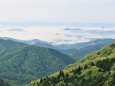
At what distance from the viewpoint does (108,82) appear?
175 metres

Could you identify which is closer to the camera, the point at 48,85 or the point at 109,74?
the point at 48,85

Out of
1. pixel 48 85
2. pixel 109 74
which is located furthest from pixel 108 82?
pixel 48 85

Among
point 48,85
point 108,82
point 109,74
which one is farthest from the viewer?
point 109,74

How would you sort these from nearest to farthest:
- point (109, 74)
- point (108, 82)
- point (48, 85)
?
point (48, 85) < point (108, 82) < point (109, 74)

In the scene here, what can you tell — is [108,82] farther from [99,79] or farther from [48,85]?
[48,85]

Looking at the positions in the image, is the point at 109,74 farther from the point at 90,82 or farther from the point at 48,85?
the point at 48,85

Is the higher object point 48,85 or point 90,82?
point 48,85

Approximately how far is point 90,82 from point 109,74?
14.0 m

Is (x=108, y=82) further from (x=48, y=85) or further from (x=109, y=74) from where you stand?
(x=48, y=85)

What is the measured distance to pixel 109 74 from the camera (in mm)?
190125

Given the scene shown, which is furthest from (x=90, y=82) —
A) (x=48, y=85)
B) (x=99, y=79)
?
(x=48, y=85)

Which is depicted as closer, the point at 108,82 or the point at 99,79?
the point at 108,82

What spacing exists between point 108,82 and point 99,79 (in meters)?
18.5

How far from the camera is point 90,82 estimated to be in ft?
650
